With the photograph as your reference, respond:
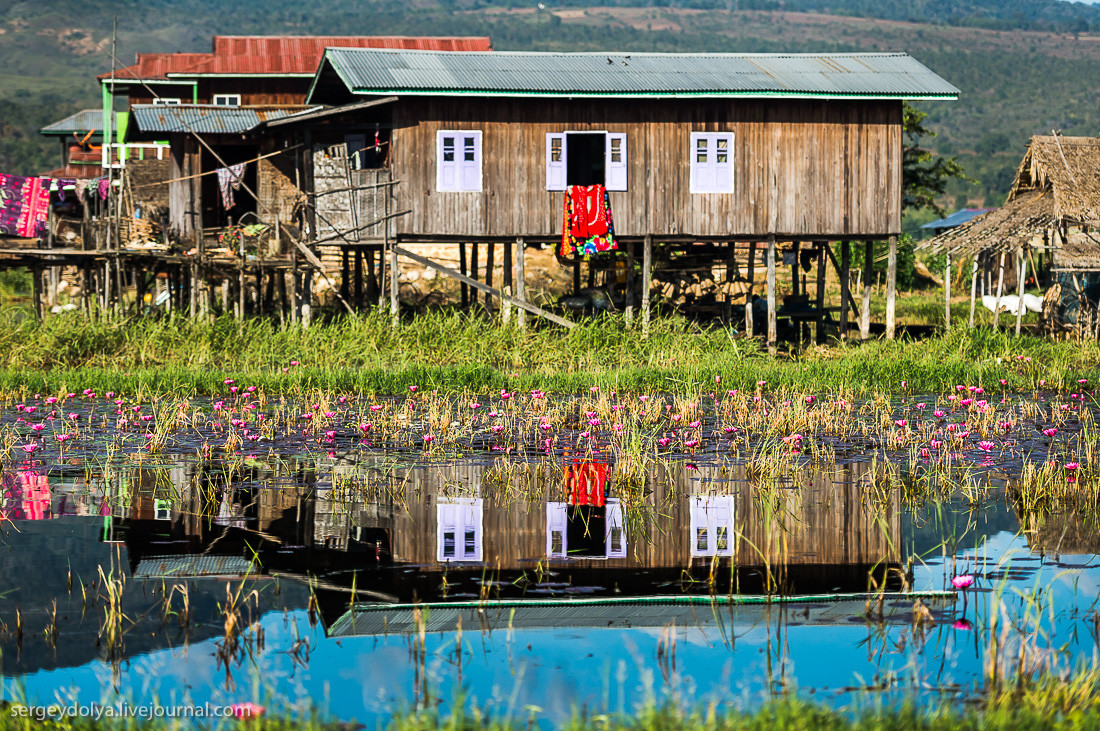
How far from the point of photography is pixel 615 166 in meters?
23.5

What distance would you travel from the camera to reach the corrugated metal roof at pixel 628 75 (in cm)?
2241

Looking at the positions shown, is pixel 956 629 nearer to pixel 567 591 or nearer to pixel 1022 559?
pixel 1022 559

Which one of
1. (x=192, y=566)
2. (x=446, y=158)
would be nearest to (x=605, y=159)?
(x=446, y=158)

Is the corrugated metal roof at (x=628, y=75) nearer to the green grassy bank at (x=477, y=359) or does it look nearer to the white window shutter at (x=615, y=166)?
the white window shutter at (x=615, y=166)

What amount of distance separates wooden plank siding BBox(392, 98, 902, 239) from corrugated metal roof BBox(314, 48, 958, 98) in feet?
1.49

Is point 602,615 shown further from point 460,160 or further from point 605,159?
point 605,159

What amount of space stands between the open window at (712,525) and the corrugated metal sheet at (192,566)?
3027 mm

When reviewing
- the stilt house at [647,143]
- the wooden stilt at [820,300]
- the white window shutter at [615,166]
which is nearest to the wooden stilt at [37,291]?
the stilt house at [647,143]

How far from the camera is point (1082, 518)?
934 centimetres

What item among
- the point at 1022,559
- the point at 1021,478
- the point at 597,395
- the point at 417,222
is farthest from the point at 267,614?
the point at 417,222

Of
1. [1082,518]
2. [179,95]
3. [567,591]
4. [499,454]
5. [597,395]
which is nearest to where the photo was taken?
[567,591]

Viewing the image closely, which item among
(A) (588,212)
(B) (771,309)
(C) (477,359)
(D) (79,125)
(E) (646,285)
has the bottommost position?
(C) (477,359)

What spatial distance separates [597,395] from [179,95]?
1078 inches

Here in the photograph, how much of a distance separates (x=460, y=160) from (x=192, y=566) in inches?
618
